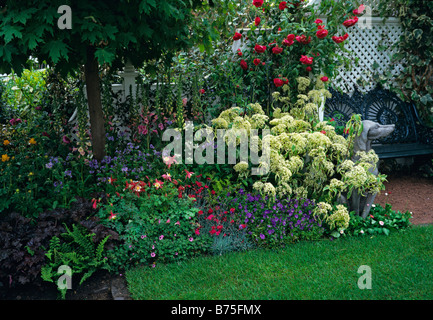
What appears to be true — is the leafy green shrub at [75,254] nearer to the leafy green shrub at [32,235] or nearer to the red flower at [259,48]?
the leafy green shrub at [32,235]

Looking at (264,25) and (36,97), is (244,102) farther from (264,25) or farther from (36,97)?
(36,97)

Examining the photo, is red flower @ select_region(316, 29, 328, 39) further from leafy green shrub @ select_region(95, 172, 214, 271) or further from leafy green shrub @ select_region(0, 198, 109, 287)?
leafy green shrub @ select_region(0, 198, 109, 287)

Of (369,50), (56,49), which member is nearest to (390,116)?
(369,50)

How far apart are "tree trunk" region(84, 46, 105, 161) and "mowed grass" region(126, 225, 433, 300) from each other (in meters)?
1.73

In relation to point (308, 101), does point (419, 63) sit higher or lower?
higher

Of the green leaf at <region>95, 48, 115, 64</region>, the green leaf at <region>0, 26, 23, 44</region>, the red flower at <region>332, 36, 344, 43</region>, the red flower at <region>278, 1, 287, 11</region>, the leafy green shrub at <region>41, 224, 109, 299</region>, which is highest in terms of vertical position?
the red flower at <region>278, 1, 287, 11</region>

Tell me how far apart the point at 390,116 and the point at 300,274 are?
3910 millimetres

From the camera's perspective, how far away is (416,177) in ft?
22.1

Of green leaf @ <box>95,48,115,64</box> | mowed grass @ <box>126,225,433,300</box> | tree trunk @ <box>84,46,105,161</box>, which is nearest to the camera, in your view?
mowed grass @ <box>126,225,433,300</box>

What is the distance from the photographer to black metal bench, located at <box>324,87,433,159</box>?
637 cm

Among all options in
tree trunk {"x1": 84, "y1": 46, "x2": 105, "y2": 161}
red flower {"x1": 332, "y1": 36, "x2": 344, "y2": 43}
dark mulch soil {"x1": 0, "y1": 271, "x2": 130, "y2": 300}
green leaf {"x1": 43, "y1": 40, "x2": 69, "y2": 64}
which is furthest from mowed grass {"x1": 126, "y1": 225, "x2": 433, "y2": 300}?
red flower {"x1": 332, "y1": 36, "x2": 344, "y2": 43}
